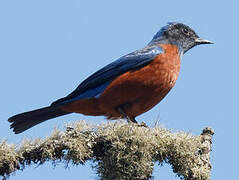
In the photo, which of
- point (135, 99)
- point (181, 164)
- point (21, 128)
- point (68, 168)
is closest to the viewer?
point (68, 168)

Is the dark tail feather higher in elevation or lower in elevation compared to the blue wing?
lower

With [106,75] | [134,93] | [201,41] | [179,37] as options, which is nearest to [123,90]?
[134,93]

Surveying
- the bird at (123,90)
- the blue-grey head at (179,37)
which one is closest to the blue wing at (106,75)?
the bird at (123,90)

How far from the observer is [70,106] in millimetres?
8234

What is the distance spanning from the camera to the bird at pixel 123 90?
25.8 feet

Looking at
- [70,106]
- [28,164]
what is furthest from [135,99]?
[28,164]

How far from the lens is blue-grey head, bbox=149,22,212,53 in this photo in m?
9.40

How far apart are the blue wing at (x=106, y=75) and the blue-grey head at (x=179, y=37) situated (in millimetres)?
889

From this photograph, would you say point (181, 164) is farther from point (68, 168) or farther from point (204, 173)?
point (68, 168)

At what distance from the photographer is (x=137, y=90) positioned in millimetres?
7840

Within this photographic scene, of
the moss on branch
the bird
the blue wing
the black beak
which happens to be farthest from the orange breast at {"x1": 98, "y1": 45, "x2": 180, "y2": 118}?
the moss on branch

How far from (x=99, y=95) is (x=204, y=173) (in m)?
2.97

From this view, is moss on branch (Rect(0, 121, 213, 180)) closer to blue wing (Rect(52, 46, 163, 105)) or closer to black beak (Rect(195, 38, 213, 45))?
blue wing (Rect(52, 46, 163, 105))

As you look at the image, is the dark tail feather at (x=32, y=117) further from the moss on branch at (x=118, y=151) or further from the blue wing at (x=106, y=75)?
the moss on branch at (x=118, y=151)
